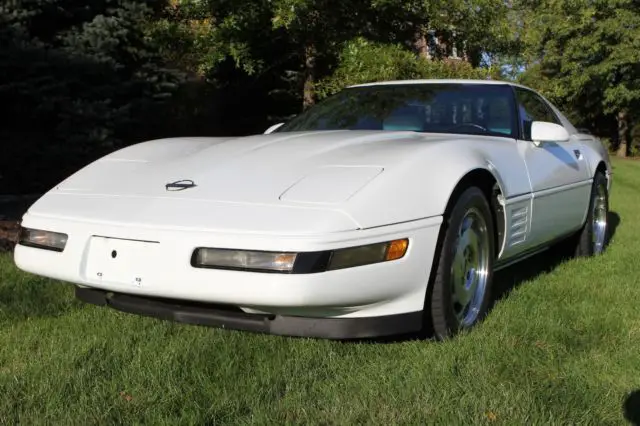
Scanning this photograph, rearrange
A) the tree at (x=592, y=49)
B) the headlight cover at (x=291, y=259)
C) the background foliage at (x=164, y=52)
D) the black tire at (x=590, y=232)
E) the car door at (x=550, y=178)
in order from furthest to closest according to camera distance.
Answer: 1. the tree at (x=592, y=49)
2. the background foliage at (x=164, y=52)
3. the black tire at (x=590, y=232)
4. the car door at (x=550, y=178)
5. the headlight cover at (x=291, y=259)

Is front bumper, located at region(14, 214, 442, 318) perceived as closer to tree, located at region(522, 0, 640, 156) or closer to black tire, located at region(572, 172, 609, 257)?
black tire, located at region(572, 172, 609, 257)

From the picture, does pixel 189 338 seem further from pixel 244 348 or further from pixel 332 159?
pixel 332 159

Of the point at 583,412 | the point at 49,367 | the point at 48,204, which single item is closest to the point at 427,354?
the point at 583,412

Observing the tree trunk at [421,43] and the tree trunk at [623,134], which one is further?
the tree trunk at [623,134]

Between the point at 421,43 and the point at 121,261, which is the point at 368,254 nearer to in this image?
the point at 121,261

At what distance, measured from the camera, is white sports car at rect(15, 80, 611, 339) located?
263 cm

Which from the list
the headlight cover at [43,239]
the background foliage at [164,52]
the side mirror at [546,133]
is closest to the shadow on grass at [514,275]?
the side mirror at [546,133]

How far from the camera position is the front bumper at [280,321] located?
9.03 ft

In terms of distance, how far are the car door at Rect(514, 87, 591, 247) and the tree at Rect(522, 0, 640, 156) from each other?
19.6 meters

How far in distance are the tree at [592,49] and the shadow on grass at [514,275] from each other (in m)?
19.2

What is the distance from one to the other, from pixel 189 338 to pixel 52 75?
20.2ft

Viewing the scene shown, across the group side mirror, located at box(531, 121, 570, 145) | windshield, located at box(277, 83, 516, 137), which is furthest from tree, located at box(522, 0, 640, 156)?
side mirror, located at box(531, 121, 570, 145)

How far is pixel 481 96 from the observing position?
14.0 feet

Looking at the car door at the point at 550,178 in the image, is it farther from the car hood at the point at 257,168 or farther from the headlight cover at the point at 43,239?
the headlight cover at the point at 43,239
